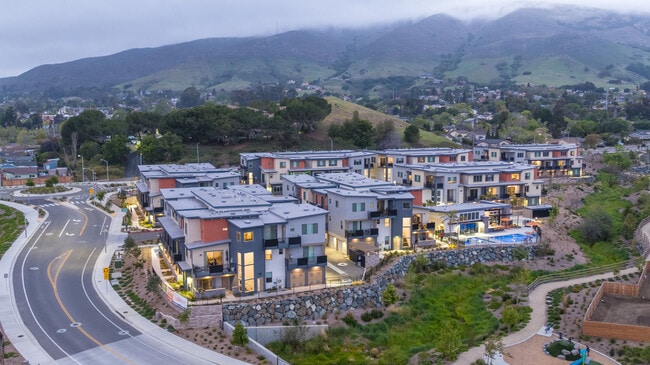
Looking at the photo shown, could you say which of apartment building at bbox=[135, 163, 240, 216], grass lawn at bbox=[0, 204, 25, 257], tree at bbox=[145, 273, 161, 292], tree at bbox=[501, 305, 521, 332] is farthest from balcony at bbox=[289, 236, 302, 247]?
grass lawn at bbox=[0, 204, 25, 257]

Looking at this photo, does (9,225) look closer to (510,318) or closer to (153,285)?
(153,285)

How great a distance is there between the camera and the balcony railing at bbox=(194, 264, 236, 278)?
34.3 meters

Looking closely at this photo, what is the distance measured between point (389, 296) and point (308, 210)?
7.80m

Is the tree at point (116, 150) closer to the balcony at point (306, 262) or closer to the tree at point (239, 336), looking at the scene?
the balcony at point (306, 262)

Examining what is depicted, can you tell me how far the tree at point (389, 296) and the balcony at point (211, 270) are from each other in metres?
9.71

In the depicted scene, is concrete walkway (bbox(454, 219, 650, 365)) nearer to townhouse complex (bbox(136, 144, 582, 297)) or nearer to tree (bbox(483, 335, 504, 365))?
tree (bbox(483, 335, 504, 365))

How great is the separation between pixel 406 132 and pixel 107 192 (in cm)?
5028

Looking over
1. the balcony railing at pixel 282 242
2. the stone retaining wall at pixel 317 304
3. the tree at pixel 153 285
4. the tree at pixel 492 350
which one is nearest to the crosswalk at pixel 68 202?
the tree at pixel 153 285

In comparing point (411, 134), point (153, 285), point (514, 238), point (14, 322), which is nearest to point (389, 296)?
point (153, 285)

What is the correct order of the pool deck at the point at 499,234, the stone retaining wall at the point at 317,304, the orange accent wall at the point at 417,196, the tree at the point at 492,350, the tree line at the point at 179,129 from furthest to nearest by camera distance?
the tree line at the point at 179,129
the orange accent wall at the point at 417,196
the pool deck at the point at 499,234
the stone retaining wall at the point at 317,304
the tree at the point at 492,350

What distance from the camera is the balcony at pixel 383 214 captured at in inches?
1716

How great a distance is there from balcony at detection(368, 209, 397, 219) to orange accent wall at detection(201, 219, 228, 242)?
12361 millimetres

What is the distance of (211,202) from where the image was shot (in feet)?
132

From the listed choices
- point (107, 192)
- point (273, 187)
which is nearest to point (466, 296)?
point (273, 187)
